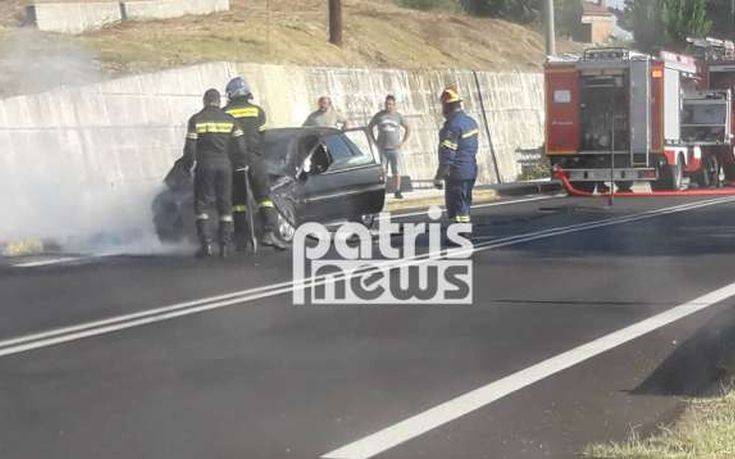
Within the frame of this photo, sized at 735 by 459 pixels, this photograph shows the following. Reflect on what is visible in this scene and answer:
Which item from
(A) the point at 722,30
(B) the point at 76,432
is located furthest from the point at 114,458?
(A) the point at 722,30

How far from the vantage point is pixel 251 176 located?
15766 mm

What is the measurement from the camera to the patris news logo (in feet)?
40.7

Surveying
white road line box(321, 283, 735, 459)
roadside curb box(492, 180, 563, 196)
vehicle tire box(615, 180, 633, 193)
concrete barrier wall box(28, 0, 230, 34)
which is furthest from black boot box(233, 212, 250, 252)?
concrete barrier wall box(28, 0, 230, 34)

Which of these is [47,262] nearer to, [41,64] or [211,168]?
[211,168]

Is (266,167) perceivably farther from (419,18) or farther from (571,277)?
(419,18)

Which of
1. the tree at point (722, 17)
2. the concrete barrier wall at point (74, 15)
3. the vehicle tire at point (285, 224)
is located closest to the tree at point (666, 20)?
the tree at point (722, 17)

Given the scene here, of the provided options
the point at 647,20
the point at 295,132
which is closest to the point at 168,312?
the point at 295,132

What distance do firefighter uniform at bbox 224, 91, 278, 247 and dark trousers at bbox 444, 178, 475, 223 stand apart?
192 centimetres

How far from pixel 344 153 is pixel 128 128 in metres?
5.72

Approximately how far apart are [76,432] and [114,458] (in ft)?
1.94

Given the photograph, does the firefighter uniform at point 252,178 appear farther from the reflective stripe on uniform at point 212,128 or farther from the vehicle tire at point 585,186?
the vehicle tire at point 585,186

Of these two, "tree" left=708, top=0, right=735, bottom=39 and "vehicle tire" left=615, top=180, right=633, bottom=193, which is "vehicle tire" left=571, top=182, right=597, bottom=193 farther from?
"tree" left=708, top=0, right=735, bottom=39

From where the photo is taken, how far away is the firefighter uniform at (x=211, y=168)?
15477 millimetres

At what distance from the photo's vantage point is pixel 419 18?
42125 millimetres
